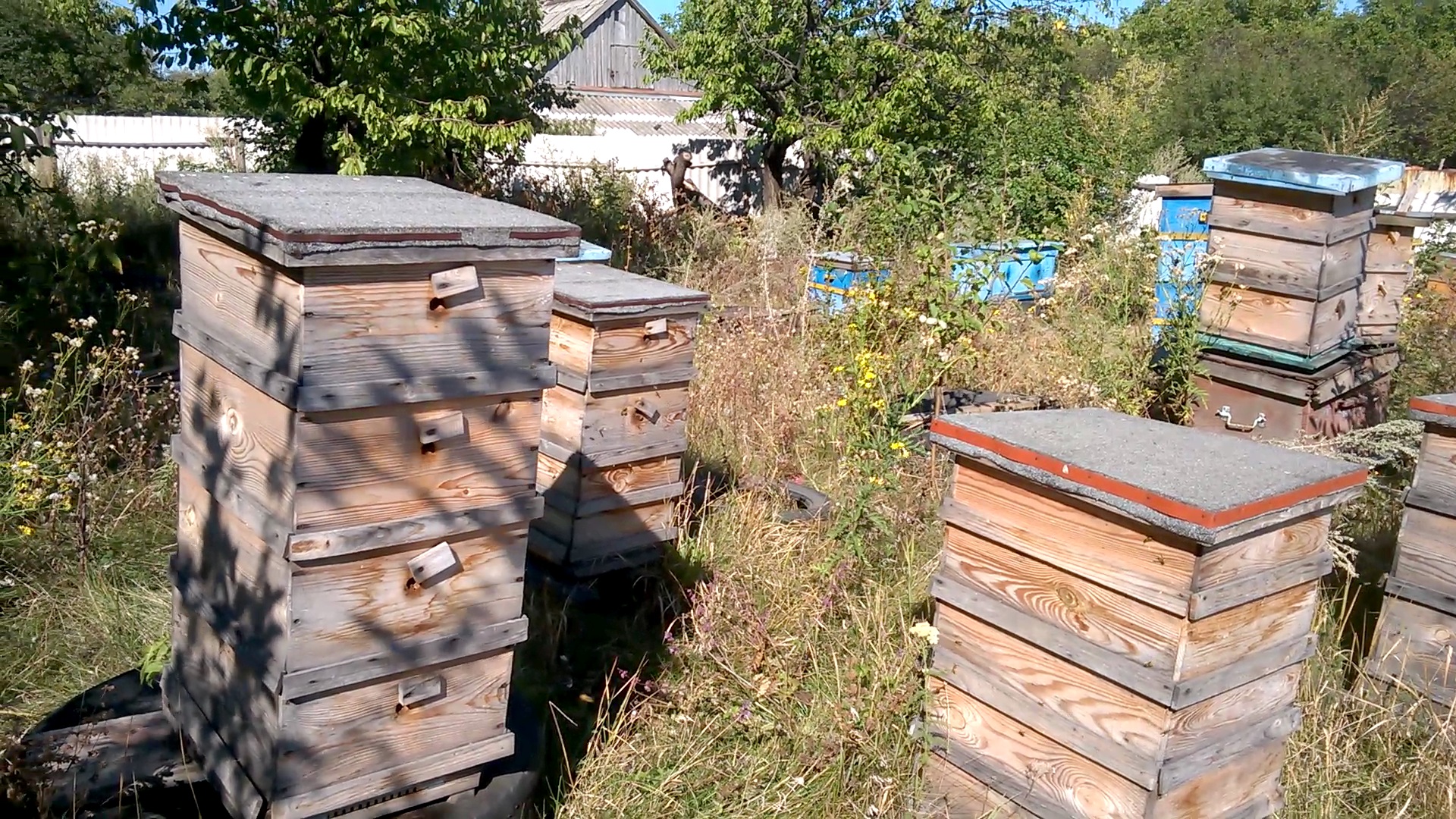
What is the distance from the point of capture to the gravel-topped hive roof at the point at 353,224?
95.7 inches

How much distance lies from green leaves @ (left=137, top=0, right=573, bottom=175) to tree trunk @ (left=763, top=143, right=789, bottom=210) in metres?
6.81

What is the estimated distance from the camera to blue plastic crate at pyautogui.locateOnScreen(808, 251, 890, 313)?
783 centimetres

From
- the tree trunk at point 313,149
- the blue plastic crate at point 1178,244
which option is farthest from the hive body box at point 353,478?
the tree trunk at point 313,149

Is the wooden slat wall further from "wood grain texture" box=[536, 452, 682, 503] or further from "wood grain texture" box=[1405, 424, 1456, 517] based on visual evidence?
"wood grain texture" box=[536, 452, 682, 503]

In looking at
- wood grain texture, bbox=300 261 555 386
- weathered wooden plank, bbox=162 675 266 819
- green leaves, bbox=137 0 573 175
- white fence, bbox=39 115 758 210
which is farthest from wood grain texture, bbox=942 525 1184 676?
→ white fence, bbox=39 115 758 210

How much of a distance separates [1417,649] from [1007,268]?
18.6 feet

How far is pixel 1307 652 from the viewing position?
3199 millimetres

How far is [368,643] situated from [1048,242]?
7.93 meters

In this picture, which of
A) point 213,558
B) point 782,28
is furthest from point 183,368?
point 782,28

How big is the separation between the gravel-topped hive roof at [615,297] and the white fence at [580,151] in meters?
8.83

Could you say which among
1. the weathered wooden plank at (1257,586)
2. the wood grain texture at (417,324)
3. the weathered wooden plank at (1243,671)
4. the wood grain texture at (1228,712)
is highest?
the wood grain texture at (417,324)

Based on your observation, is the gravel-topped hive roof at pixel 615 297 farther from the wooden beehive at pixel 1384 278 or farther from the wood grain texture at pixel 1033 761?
the wooden beehive at pixel 1384 278

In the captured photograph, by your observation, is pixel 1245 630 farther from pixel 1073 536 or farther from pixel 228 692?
pixel 228 692

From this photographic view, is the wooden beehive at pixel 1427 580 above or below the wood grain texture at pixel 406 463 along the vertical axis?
below
